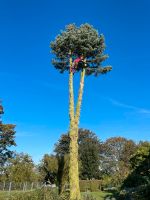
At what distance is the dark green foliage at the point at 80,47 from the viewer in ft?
76.3

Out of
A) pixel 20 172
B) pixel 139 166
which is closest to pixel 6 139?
pixel 20 172

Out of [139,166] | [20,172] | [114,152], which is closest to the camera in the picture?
[139,166]

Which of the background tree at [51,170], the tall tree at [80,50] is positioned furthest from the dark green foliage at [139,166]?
the tall tree at [80,50]

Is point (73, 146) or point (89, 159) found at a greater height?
point (89, 159)

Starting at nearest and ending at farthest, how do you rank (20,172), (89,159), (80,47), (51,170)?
(80,47) < (51,170) < (20,172) < (89,159)

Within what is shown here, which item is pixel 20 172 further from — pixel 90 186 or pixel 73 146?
pixel 73 146

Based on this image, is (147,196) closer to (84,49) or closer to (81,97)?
(81,97)

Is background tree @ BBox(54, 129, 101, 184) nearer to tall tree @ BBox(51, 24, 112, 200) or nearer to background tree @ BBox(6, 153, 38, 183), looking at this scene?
background tree @ BBox(6, 153, 38, 183)

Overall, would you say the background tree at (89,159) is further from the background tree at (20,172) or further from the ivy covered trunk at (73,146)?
the ivy covered trunk at (73,146)

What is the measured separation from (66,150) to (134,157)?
4928 centimetres

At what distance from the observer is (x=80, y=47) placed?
23.4 m

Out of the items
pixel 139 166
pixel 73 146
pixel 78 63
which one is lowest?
pixel 73 146

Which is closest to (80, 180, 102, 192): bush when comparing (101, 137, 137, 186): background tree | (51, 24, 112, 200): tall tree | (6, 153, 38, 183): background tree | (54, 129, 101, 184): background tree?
(6, 153, 38, 183): background tree

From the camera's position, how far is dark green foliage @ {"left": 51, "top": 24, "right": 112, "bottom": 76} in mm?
23266
